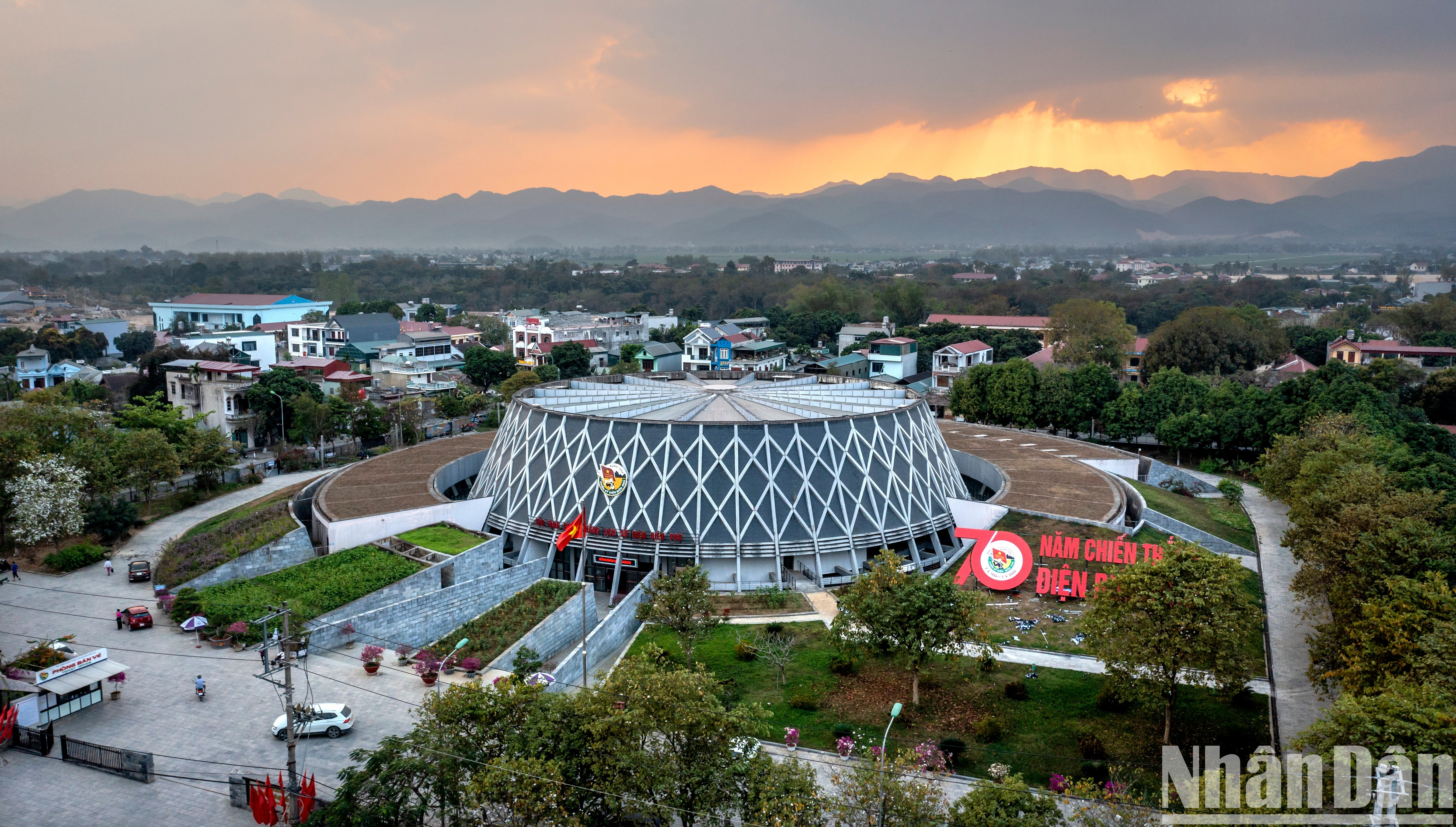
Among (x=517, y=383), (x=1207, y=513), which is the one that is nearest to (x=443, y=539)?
(x=517, y=383)

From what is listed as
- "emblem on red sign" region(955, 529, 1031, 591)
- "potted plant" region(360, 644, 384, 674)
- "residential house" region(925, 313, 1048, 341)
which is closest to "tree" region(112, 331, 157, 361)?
"potted plant" region(360, 644, 384, 674)

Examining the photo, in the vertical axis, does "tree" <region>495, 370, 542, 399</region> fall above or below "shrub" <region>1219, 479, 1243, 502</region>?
Result: above

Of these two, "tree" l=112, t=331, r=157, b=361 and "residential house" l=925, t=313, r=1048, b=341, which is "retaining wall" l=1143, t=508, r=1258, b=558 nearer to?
"residential house" l=925, t=313, r=1048, b=341

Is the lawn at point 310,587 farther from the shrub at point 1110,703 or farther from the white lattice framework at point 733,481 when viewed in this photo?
the shrub at point 1110,703

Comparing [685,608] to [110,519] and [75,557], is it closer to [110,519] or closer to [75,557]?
[75,557]

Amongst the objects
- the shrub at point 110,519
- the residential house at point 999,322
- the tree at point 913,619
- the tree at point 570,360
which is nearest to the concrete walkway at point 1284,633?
the tree at point 913,619

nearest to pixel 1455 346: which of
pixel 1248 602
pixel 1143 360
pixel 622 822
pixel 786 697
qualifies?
pixel 1143 360
